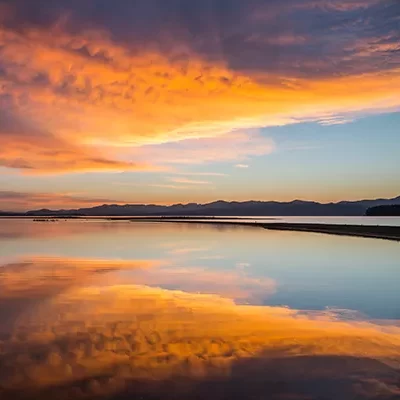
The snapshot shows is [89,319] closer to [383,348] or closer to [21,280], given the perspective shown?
[383,348]

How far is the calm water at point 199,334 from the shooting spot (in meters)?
9.02

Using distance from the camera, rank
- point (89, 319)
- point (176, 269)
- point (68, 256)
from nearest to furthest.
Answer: point (89, 319) → point (176, 269) → point (68, 256)

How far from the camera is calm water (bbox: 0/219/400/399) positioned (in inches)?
355

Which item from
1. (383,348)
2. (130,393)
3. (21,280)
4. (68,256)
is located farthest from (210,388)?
(68,256)

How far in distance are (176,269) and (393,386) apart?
21.3 m

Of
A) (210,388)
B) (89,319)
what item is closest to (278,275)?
(89,319)

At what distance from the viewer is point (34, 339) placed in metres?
Result: 12.2

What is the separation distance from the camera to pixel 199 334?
42.3ft

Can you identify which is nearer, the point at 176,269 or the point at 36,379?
the point at 36,379

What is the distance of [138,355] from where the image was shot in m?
10.8

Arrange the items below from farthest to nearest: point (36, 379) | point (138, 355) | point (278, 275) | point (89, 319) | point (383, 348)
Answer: point (278, 275), point (89, 319), point (383, 348), point (138, 355), point (36, 379)

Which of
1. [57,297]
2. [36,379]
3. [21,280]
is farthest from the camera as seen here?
[21,280]

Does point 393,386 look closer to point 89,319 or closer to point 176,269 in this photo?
point 89,319

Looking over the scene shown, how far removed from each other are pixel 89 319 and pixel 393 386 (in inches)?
347
